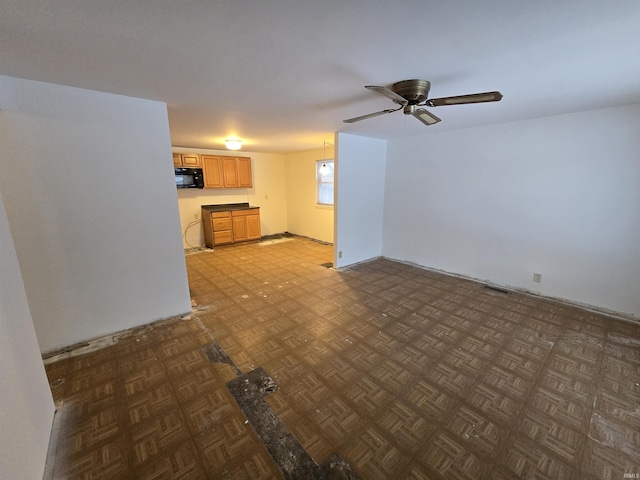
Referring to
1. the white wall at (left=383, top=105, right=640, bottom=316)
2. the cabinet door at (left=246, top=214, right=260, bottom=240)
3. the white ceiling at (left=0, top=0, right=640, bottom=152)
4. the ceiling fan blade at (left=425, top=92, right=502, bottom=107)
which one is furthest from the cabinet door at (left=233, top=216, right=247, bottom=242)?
the ceiling fan blade at (left=425, top=92, right=502, bottom=107)

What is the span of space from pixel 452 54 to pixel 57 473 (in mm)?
3235

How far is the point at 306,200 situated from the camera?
657cm

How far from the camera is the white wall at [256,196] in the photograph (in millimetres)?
5793

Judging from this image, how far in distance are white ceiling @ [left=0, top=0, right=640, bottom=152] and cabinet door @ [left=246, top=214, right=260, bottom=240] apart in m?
3.86

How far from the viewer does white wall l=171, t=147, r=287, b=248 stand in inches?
228

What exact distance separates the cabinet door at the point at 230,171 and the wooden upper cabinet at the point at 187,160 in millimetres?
559

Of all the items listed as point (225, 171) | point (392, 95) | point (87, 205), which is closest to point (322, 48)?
point (392, 95)

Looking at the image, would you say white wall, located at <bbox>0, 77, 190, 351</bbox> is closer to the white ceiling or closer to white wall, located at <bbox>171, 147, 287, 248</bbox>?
the white ceiling

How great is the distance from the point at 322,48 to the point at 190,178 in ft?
16.1

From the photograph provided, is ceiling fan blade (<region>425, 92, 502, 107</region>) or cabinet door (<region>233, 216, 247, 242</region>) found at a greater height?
ceiling fan blade (<region>425, 92, 502, 107</region>)

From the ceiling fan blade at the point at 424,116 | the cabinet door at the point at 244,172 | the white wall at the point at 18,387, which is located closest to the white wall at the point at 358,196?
the ceiling fan blade at the point at 424,116

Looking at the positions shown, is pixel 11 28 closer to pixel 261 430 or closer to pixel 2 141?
pixel 2 141

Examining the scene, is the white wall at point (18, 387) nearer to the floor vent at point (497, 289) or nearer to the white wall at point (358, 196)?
the white wall at point (358, 196)

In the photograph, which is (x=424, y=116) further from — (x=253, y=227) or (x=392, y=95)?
(x=253, y=227)
